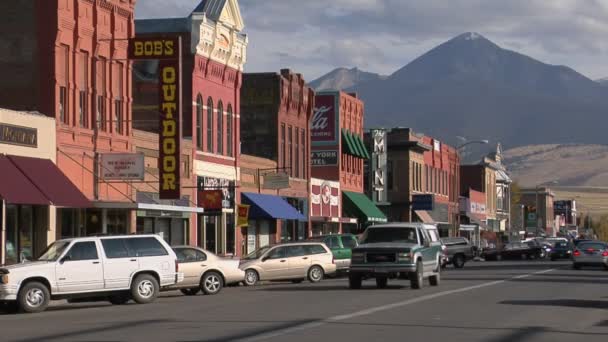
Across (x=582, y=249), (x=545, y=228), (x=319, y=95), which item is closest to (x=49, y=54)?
(x=582, y=249)

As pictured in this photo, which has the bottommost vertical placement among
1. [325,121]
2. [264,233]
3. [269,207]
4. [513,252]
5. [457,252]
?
[513,252]

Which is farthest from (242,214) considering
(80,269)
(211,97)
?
(80,269)

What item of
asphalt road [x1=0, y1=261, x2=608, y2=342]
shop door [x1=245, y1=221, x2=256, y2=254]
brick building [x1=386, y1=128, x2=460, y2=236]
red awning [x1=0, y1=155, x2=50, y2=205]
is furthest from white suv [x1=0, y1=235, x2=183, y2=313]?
brick building [x1=386, y1=128, x2=460, y2=236]

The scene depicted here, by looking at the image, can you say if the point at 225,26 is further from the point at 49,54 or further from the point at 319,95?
the point at 319,95

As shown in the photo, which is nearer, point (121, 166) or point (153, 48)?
point (121, 166)

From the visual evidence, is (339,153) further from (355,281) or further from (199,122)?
(355,281)

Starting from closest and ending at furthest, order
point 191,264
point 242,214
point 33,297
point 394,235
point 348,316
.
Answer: point 348,316, point 33,297, point 191,264, point 394,235, point 242,214

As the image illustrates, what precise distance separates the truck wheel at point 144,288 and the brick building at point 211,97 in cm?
1752

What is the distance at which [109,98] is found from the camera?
138 feet

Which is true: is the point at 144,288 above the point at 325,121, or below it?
below

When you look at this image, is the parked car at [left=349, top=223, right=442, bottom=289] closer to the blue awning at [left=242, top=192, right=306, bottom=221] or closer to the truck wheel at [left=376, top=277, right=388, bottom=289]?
the truck wheel at [left=376, top=277, right=388, bottom=289]

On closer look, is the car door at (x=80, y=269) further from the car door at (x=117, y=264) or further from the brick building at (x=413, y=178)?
the brick building at (x=413, y=178)

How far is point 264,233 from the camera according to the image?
57156 mm

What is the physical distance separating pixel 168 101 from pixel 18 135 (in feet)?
22.6
